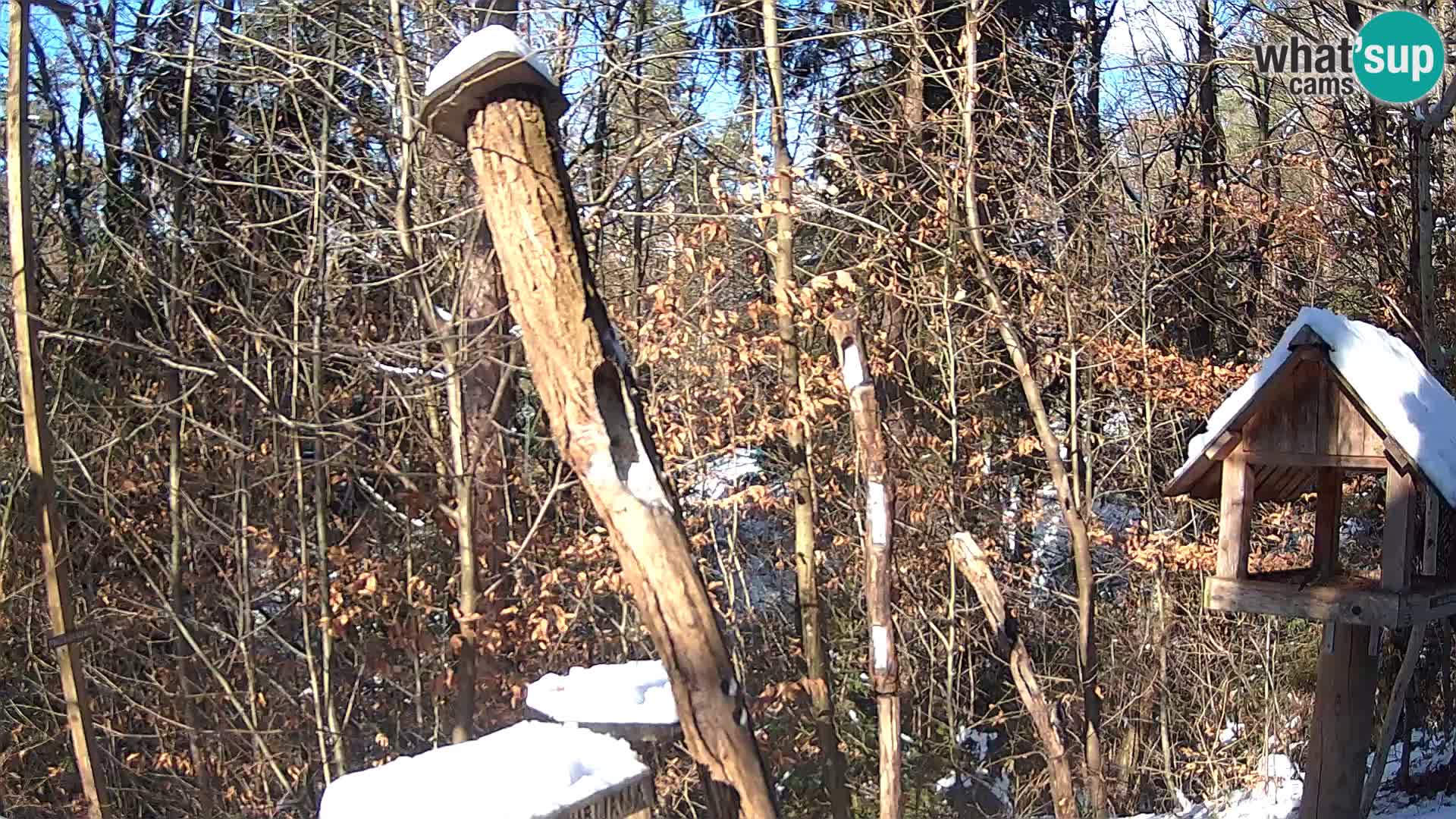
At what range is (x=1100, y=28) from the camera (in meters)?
8.90

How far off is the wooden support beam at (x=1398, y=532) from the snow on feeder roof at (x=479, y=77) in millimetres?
2791

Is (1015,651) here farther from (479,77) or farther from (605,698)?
(479,77)

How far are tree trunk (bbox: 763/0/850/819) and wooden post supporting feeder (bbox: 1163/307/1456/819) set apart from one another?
139 inches

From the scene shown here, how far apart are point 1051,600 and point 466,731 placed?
4.49 m

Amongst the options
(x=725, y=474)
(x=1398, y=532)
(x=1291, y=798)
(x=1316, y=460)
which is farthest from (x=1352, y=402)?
(x=725, y=474)

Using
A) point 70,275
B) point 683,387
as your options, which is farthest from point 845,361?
point 70,275

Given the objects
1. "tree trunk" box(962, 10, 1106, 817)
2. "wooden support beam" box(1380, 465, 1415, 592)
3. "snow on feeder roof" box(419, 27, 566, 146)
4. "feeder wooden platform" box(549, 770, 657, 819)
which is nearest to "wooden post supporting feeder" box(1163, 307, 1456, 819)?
"wooden support beam" box(1380, 465, 1415, 592)

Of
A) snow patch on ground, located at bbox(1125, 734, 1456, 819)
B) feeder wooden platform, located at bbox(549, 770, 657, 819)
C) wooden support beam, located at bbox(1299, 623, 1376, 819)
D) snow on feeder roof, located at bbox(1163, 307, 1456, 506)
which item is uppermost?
snow on feeder roof, located at bbox(1163, 307, 1456, 506)

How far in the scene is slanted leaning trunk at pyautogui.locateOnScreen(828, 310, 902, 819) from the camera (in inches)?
168

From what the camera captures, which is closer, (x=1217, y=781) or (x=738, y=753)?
(x=738, y=753)

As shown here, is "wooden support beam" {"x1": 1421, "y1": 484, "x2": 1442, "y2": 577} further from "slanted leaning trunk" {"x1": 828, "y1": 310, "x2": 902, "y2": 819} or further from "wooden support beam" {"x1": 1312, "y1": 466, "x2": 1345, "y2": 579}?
"slanted leaning trunk" {"x1": 828, "y1": 310, "x2": 902, "y2": 819}

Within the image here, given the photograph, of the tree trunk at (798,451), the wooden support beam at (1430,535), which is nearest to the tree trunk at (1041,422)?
the tree trunk at (798,451)

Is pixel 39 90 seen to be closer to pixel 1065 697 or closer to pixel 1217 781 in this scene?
pixel 1065 697

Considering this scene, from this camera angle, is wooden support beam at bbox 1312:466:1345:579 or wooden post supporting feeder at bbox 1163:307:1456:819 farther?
wooden support beam at bbox 1312:466:1345:579
